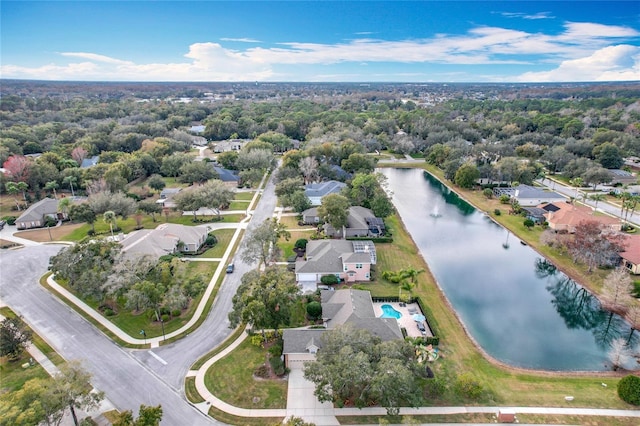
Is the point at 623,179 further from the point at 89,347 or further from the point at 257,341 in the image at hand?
the point at 89,347

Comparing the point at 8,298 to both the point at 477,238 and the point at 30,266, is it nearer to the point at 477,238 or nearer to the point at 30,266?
the point at 30,266

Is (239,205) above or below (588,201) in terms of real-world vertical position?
below

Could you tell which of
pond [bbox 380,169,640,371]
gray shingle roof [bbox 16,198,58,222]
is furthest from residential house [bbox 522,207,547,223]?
gray shingle roof [bbox 16,198,58,222]

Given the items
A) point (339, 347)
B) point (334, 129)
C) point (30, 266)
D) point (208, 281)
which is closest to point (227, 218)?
point (208, 281)

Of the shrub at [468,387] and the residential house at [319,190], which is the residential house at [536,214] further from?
the shrub at [468,387]

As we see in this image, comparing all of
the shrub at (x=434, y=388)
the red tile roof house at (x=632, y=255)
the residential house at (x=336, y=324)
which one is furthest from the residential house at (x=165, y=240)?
the red tile roof house at (x=632, y=255)

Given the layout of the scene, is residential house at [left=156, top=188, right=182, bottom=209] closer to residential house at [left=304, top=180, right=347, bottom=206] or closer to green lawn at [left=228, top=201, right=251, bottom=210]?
green lawn at [left=228, top=201, right=251, bottom=210]

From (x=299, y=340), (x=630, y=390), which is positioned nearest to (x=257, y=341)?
(x=299, y=340)
